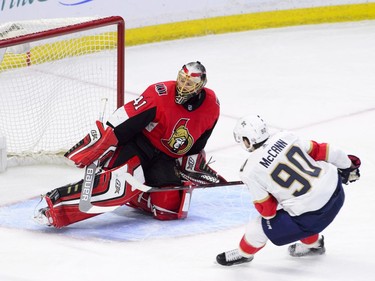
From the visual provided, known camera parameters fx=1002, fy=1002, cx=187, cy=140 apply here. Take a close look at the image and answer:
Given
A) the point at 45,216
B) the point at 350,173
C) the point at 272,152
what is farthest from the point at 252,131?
the point at 45,216

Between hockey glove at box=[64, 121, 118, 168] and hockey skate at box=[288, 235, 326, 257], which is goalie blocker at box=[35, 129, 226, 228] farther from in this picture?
hockey skate at box=[288, 235, 326, 257]

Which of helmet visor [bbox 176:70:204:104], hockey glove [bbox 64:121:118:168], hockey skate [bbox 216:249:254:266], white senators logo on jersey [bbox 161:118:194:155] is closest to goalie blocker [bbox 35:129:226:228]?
hockey glove [bbox 64:121:118:168]

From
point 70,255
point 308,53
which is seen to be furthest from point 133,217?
point 308,53

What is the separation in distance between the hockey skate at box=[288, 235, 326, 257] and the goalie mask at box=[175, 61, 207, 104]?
2.31ft

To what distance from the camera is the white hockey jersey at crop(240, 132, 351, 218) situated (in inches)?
125

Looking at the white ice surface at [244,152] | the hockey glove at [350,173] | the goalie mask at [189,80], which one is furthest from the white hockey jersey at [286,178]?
the goalie mask at [189,80]

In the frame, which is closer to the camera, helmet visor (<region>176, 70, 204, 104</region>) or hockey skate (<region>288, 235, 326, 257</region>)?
hockey skate (<region>288, 235, 326, 257</region>)

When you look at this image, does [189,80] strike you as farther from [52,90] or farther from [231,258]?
[52,90]

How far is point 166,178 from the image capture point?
3.85 metres

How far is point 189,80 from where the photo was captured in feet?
12.1

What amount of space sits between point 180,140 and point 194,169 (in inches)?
7.6

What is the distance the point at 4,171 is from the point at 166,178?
1002 millimetres

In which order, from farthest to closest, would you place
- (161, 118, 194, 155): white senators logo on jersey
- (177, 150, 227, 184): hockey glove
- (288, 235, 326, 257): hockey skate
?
(177, 150, 227, 184): hockey glove, (161, 118, 194, 155): white senators logo on jersey, (288, 235, 326, 257): hockey skate

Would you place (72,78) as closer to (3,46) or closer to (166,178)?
(3,46)
